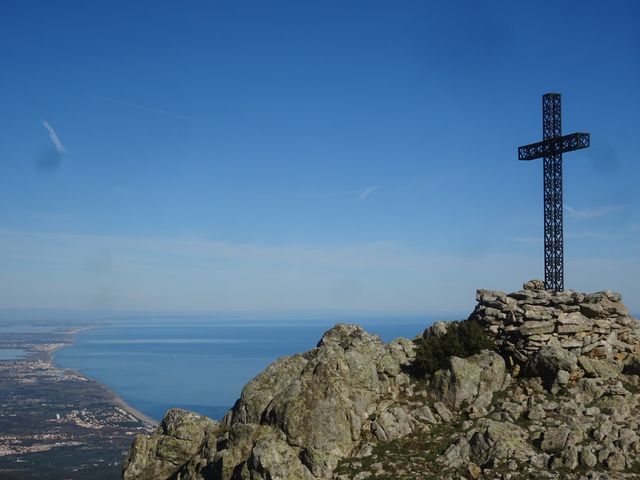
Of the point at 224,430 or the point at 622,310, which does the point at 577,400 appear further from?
the point at 224,430

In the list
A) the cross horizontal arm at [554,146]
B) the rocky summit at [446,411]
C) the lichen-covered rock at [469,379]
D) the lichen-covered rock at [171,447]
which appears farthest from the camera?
the cross horizontal arm at [554,146]

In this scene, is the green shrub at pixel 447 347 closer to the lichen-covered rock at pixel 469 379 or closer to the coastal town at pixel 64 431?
the lichen-covered rock at pixel 469 379

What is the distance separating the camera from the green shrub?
90.2ft

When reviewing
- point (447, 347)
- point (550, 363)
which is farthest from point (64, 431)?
point (550, 363)

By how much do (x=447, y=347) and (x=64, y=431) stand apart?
129596mm

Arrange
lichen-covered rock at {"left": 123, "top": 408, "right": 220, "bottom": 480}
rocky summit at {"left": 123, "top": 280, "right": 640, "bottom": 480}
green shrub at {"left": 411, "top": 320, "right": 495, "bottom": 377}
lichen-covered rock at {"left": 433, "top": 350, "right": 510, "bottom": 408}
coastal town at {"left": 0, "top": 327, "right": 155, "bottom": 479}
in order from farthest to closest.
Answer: coastal town at {"left": 0, "top": 327, "right": 155, "bottom": 479} < green shrub at {"left": 411, "top": 320, "right": 495, "bottom": 377} < lichen-covered rock at {"left": 433, "top": 350, "right": 510, "bottom": 408} < lichen-covered rock at {"left": 123, "top": 408, "right": 220, "bottom": 480} < rocky summit at {"left": 123, "top": 280, "right": 640, "bottom": 480}

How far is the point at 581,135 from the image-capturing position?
107 ft

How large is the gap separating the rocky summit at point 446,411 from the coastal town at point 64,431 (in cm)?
8193

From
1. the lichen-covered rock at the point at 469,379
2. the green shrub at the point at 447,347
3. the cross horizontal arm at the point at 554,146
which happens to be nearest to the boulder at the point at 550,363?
the lichen-covered rock at the point at 469,379

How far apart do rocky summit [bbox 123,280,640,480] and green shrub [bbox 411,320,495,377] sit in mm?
203

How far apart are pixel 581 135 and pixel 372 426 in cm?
1975

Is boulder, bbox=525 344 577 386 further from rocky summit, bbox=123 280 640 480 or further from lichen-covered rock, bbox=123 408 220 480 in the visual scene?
lichen-covered rock, bbox=123 408 220 480

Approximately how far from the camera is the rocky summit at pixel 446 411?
2145cm

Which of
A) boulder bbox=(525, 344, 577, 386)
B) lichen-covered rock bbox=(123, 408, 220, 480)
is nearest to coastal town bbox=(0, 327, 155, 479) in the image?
lichen-covered rock bbox=(123, 408, 220, 480)
